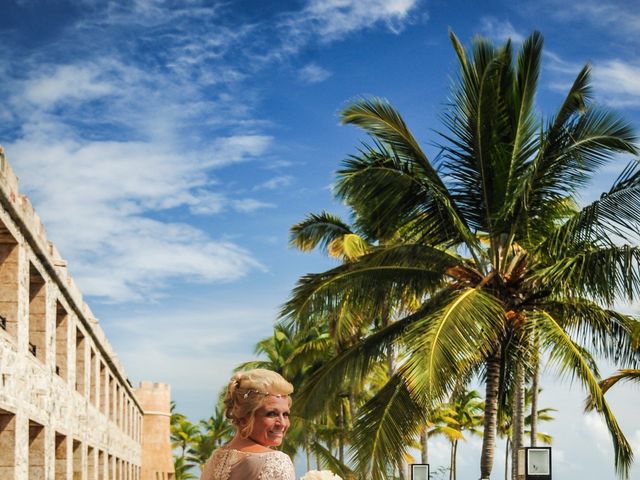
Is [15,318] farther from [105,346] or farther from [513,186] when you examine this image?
[105,346]

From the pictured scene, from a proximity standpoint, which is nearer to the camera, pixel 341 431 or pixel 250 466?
pixel 250 466

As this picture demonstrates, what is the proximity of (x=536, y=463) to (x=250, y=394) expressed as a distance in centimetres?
1068

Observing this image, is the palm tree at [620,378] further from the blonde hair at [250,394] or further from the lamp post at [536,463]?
the blonde hair at [250,394]

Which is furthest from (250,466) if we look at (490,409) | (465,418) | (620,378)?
(465,418)

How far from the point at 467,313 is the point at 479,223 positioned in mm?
3558

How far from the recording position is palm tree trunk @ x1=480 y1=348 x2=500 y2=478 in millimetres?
20594

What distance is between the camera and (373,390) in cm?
5372

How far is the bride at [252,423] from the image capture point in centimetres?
427

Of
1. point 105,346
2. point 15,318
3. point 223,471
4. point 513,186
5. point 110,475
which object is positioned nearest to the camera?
point 223,471

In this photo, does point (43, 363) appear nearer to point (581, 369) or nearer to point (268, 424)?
point (581, 369)

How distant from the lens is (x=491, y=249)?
20.9 meters

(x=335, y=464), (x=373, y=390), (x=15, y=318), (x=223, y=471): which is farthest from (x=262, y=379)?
(x=373, y=390)

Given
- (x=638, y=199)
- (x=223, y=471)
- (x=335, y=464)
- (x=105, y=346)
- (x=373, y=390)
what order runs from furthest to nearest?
1. (x=373, y=390)
2. (x=335, y=464)
3. (x=105, y=346)
4. (x=638, y=199)
5. (x=223, y=471)

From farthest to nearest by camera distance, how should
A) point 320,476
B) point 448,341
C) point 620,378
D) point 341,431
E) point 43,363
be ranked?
point 341,431 → point 620,378 → point 43,363 → point 448,341 → point 320,476
